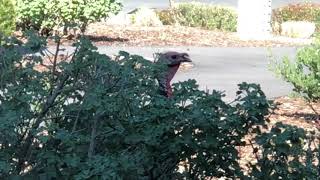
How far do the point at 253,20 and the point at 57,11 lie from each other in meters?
6.51

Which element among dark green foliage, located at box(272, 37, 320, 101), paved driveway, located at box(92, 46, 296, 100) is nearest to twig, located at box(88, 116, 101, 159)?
dark green foliage, located at box(272, 37, 320, 101)

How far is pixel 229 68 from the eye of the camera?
1563cm

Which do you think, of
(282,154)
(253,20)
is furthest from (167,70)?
(253,20)

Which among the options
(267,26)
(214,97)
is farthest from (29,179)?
(267,26)

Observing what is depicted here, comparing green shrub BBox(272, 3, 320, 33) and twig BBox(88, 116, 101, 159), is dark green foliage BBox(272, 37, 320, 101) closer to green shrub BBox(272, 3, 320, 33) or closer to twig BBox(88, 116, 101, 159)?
twig BBox(88, 116, 101, 159)

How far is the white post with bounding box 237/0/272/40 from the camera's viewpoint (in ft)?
71.9

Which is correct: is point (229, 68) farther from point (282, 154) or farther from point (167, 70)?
point (282, 154)

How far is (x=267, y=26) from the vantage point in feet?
73.0

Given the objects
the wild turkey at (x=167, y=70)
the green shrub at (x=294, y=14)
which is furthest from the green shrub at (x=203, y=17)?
the wild turkey at (x=167, y=70)

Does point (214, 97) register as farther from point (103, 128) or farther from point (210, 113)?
point (103, 128)

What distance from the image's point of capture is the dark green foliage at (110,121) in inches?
149

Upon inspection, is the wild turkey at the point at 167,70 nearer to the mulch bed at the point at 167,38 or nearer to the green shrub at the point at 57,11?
the green shrub at the point at 57,11

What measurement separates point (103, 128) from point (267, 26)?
1862 centimetres

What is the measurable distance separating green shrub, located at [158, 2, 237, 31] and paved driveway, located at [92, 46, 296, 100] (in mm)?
5955
